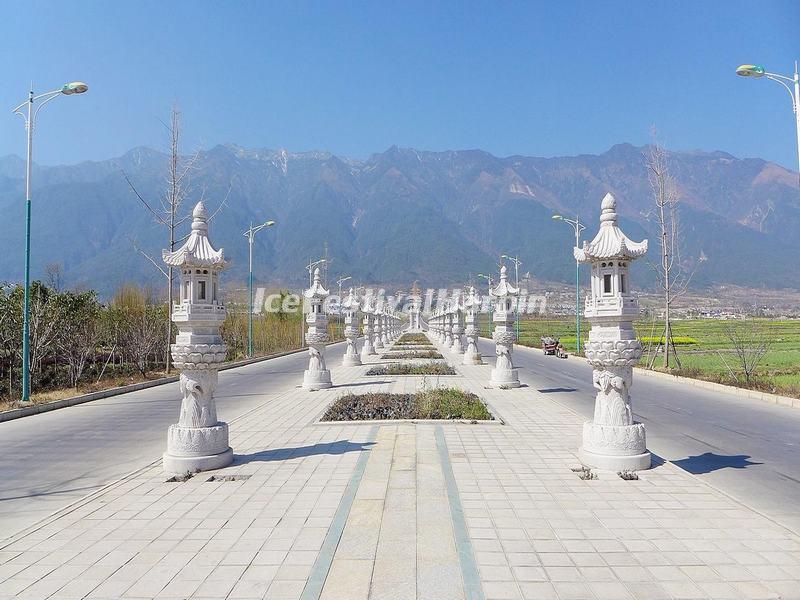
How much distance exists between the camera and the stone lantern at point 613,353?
7.11 metres

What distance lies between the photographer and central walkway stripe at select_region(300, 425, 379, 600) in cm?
396

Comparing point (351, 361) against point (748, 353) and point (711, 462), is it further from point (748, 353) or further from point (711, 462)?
point (748, 353)

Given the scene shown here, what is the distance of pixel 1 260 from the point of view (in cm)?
18625

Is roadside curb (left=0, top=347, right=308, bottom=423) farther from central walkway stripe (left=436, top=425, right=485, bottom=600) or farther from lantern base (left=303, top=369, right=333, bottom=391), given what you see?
central walkway stripe (left=436, top=425, right=485, bottom=600)

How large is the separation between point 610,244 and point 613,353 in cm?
158

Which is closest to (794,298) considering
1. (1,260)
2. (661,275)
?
(661,275)

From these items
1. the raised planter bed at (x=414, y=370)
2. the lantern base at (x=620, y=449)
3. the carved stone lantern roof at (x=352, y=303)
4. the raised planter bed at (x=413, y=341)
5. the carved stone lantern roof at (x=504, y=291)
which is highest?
the carved stone lantern roof at (x=504, y=291)

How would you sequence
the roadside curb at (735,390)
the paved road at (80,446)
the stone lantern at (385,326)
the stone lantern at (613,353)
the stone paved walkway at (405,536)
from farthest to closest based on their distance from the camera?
the stone lantern at (385,326) → the roadside curb at (735,390) → the stone lantern at (613,353) → the paved road at (80,446) → the stone paved walkway at (405,536)

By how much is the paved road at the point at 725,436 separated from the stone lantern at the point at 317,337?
6.71 m

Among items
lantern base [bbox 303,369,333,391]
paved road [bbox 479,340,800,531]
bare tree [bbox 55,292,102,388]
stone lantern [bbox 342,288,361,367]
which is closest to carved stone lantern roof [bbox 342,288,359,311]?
stone lantern [bbox 342,288,361,367]

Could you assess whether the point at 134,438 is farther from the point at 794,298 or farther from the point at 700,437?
the point at 794,298

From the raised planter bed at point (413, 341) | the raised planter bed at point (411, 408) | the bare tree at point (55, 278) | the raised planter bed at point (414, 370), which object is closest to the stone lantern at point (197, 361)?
the raised planter bed at point (411, 408)

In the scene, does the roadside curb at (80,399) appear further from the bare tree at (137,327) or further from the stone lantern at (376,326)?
the stone lantern at (376,326)

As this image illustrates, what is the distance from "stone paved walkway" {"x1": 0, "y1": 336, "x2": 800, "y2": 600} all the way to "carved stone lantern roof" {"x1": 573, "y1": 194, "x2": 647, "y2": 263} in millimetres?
3019
